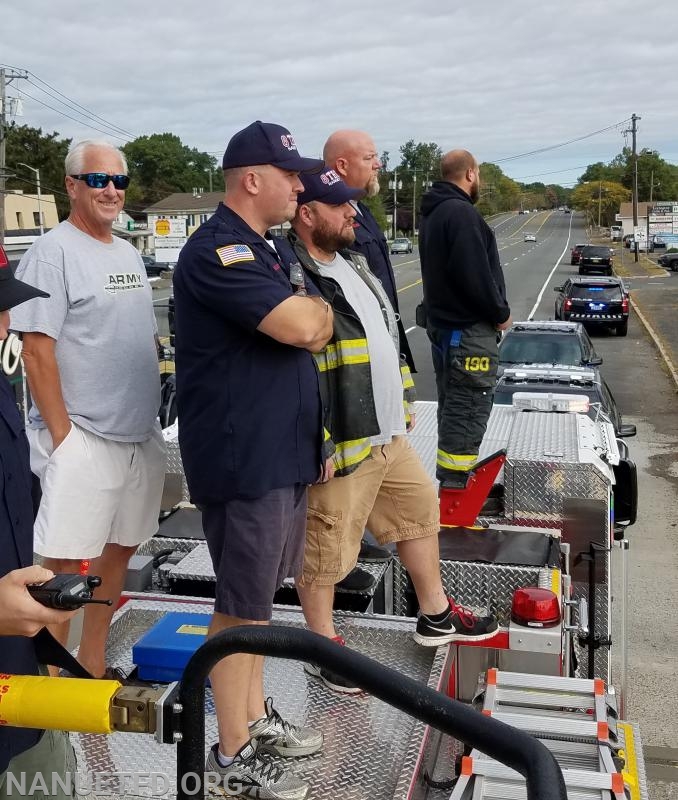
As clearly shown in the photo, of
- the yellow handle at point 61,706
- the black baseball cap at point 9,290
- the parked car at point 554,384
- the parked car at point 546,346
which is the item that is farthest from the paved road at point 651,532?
the black baseball cap at point 9,290

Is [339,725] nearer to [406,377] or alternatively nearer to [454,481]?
[406,377]

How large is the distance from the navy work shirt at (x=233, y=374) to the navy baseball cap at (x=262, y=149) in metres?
0.19

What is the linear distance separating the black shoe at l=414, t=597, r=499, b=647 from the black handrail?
166 centimetres

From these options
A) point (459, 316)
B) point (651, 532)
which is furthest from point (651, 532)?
point (459, 316)

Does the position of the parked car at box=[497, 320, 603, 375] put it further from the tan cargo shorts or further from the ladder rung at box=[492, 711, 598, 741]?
the ladder rung at box=[492, 711, 598, 741]

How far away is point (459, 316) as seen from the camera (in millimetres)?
4520

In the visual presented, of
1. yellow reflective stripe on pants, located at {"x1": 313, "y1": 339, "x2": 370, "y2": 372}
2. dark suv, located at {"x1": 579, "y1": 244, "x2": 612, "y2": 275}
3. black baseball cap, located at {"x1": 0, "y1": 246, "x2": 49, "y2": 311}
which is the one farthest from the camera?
dark suv, located at {"x1": 579, "y1": 244, "x2": 612, "y2": 275}

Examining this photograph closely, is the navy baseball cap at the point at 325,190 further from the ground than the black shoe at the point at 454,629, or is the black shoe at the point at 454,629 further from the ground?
the navy baseball cap at the point at 325,190

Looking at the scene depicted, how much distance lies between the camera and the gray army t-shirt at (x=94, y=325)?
2947 millimetres

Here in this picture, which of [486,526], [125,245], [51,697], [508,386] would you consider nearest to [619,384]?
[508,386]

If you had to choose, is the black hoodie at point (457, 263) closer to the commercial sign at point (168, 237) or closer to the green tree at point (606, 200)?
the commercial sign at point (168, 237)

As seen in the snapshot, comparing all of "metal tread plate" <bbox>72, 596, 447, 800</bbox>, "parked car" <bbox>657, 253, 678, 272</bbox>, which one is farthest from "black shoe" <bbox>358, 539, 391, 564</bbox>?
"parked car" <bbox>657, 253, 678, 272</bbox>

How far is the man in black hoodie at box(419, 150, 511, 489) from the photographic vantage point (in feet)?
14.5

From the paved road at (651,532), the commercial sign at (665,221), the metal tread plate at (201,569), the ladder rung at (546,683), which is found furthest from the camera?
the commercial sign at (665,221)
